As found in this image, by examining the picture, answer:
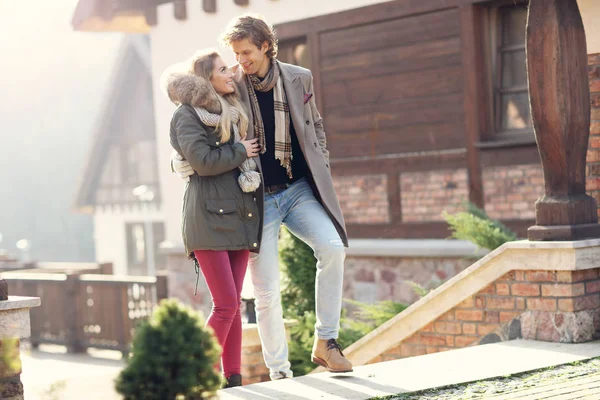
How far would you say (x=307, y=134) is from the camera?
526cm

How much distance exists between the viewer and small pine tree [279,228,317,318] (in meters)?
8.80

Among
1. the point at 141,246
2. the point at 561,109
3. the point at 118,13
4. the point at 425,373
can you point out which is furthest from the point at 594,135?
the point at 141,246

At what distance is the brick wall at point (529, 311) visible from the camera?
20.7 feet

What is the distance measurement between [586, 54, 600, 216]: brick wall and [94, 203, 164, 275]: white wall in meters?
23.0

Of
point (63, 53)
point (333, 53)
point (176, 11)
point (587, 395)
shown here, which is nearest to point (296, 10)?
point (333, 53)

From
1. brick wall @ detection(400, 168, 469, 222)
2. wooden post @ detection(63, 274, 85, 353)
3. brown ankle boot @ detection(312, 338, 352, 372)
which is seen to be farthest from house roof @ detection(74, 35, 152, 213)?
brown ankle boot @ detection(312, 338, 352, 372)

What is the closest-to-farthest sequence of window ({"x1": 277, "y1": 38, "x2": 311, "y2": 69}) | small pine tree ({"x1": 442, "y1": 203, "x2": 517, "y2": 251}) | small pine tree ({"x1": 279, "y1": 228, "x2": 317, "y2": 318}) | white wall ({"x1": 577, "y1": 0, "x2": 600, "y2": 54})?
white wall ({"x1": 577, "y1": 0, "x2": 600, "y2": 54})
small pine tree ({"x1": 442, "y1": 203, "x2": 517, "y2": 251})
small pine tree ({"x1": 279, "y1": 228, "x2": 317, "y2": 318})
window ({"x1": 277, "y1": 38, "x2": 311, "y2": 69})

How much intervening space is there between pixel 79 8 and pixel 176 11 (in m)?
1.60

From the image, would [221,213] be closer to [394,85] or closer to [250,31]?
[250,31]

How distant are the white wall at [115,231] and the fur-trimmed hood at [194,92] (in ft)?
80.1

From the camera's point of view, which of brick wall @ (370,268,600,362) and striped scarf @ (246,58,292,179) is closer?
striped scarf @ (246,58,292,179)

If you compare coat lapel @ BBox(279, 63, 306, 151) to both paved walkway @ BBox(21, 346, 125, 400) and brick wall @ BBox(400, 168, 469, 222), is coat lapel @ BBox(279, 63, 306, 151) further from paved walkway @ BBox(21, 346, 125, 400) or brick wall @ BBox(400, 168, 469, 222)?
paved walkway @ BBox(21, 346, 125, 400)

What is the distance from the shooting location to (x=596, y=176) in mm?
7059

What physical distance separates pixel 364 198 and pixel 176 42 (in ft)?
12.9
